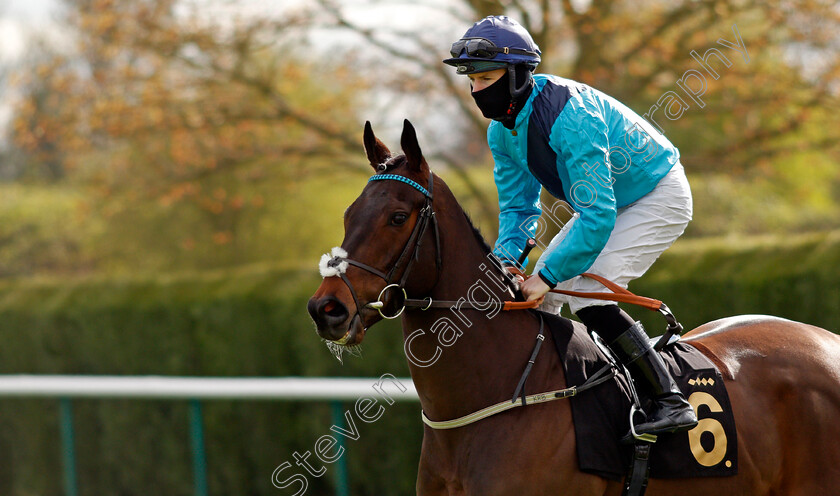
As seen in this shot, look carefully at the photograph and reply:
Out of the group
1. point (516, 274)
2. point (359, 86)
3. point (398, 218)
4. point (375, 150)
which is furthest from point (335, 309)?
point (359, 86)

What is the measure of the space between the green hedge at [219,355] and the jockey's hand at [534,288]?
9.47 feet

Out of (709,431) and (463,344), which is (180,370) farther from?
(709,431)

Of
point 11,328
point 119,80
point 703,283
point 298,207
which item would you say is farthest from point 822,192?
point 11,328

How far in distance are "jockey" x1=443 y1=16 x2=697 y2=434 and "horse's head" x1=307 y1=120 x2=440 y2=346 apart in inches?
13.7

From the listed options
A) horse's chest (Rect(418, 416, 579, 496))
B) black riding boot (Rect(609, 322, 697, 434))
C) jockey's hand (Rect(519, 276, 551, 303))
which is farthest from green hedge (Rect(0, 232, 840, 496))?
horse's chest (Rect(418, 416, 579, 496))

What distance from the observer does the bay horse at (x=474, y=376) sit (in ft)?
8.07

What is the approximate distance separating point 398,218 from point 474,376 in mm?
532

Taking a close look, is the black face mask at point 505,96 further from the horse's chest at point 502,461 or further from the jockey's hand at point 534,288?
the horse's chest at point 502,461

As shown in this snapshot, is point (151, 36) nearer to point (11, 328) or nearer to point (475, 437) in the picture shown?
point (11, 328)

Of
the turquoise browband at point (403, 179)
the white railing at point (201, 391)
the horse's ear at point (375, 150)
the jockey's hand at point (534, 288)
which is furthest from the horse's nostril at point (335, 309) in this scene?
the white railing at point (201, 391)

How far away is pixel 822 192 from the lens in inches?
551

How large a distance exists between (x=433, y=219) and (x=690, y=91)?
5727 mm

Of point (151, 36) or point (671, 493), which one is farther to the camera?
point (151, 36)

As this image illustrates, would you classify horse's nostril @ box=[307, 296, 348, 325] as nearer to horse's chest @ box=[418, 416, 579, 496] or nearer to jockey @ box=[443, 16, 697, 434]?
horse's chest @ box=[418, 416, 579, 496]
